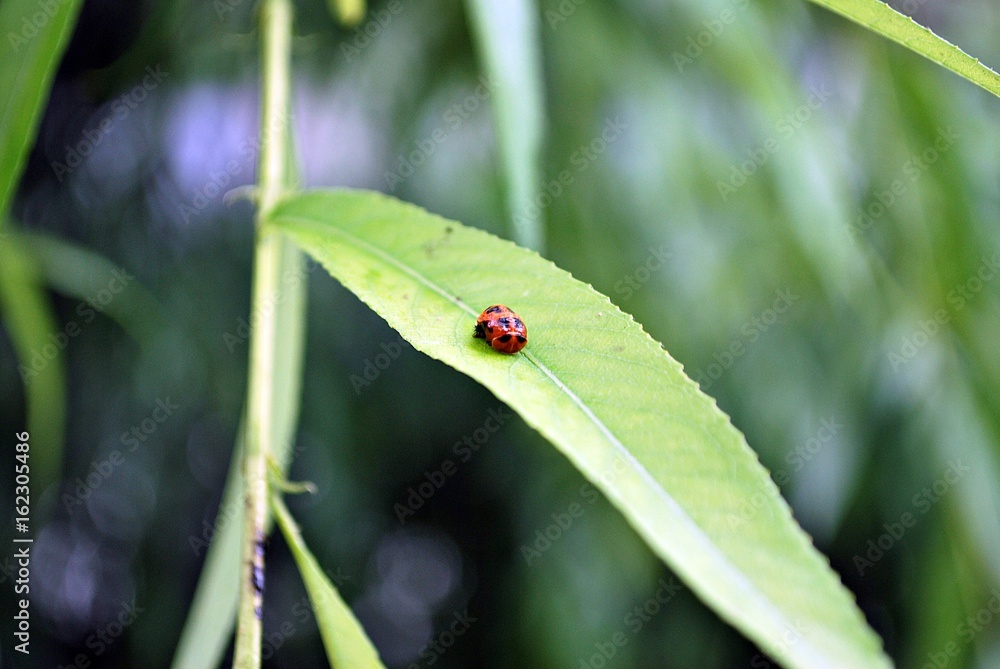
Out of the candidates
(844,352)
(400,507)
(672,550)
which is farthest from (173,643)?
(672,550)

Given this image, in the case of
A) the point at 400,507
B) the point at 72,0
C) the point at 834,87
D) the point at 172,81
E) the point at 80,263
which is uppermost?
the point at 834,87

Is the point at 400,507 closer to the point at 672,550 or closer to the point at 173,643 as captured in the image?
the point at 173,643
